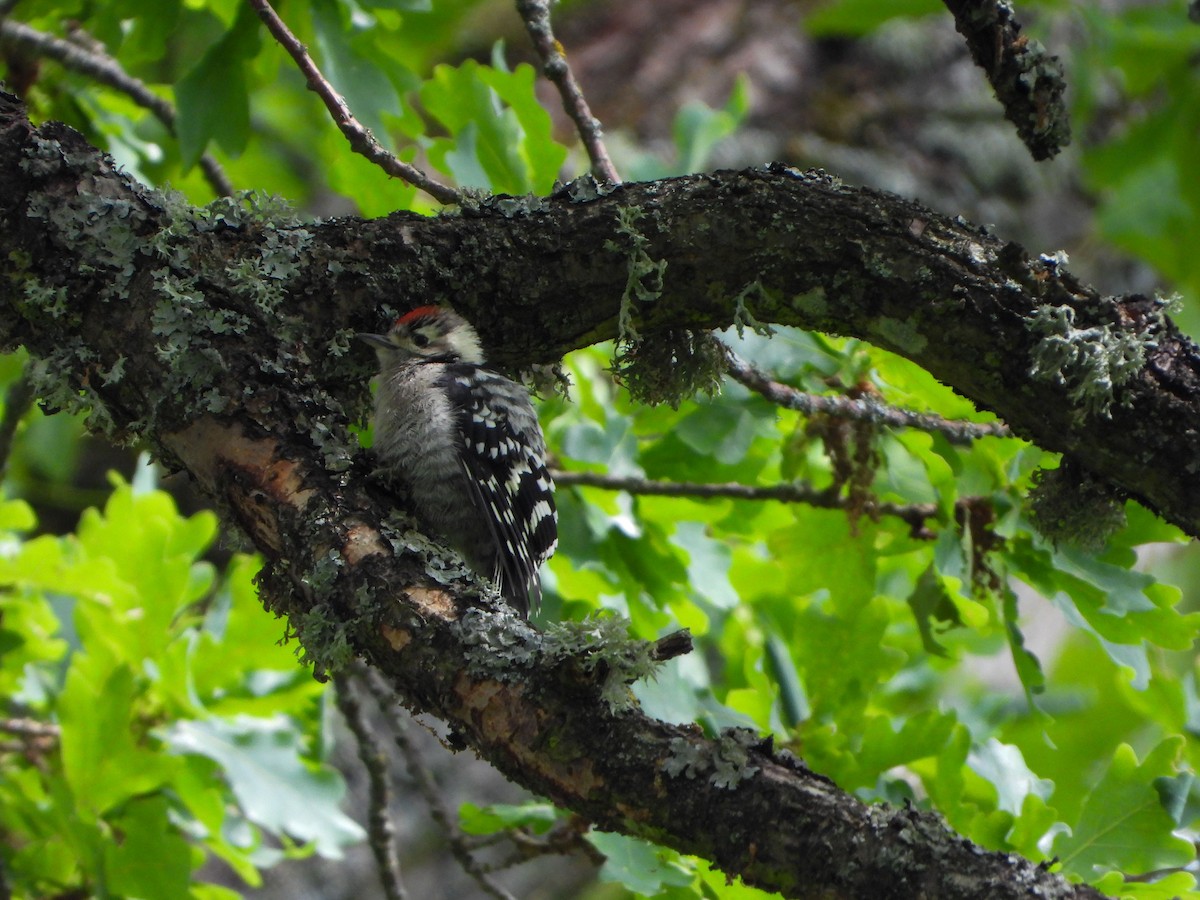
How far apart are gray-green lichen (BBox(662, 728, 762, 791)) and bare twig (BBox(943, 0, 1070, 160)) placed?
1.32 m

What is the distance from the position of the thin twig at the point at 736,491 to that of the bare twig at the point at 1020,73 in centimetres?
105

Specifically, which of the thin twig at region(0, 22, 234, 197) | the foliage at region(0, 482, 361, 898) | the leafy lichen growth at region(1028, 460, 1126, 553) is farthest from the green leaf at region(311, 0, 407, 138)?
the leafy lichen growth at region(1028, 460, 1126, 553)

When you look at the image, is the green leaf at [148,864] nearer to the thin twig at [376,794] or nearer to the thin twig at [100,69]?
the thin twig at [376,794]

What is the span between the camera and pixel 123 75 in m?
3.54

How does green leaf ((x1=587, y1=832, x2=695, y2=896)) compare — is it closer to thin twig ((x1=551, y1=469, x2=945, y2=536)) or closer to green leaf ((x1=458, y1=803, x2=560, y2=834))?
green leaf ((x1=458, y1=803, x2=560, y2=834))

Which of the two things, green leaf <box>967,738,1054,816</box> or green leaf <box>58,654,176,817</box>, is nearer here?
green leaf <box>967,738,1054,816</box>

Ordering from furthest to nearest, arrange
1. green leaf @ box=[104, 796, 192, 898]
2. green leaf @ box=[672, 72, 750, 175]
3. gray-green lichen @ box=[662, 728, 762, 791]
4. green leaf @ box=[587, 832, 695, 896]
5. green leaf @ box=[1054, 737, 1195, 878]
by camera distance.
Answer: green leaf @ box=[672, 72, 750, 175], green leaf @ box=[104, 796, 192, 898], green leaf @ box=[1054, 737, 1195, 878], green leaf @ box=[587, 832, 695, 896], gray-green lichen @ box=[662, 728, 762, 791]

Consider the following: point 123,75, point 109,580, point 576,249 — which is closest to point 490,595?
point 576,249

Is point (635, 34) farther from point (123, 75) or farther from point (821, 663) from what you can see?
point (821, 663)

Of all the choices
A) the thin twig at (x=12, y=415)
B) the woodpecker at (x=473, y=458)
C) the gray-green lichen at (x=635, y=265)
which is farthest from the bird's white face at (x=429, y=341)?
the thin twig at (x=12, y=415)

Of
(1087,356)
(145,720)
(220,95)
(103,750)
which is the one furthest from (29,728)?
(1087,356)

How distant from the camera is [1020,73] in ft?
7.43

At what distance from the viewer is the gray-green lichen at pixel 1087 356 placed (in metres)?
2.04

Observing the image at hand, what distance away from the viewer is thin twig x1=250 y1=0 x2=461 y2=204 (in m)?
2.58
